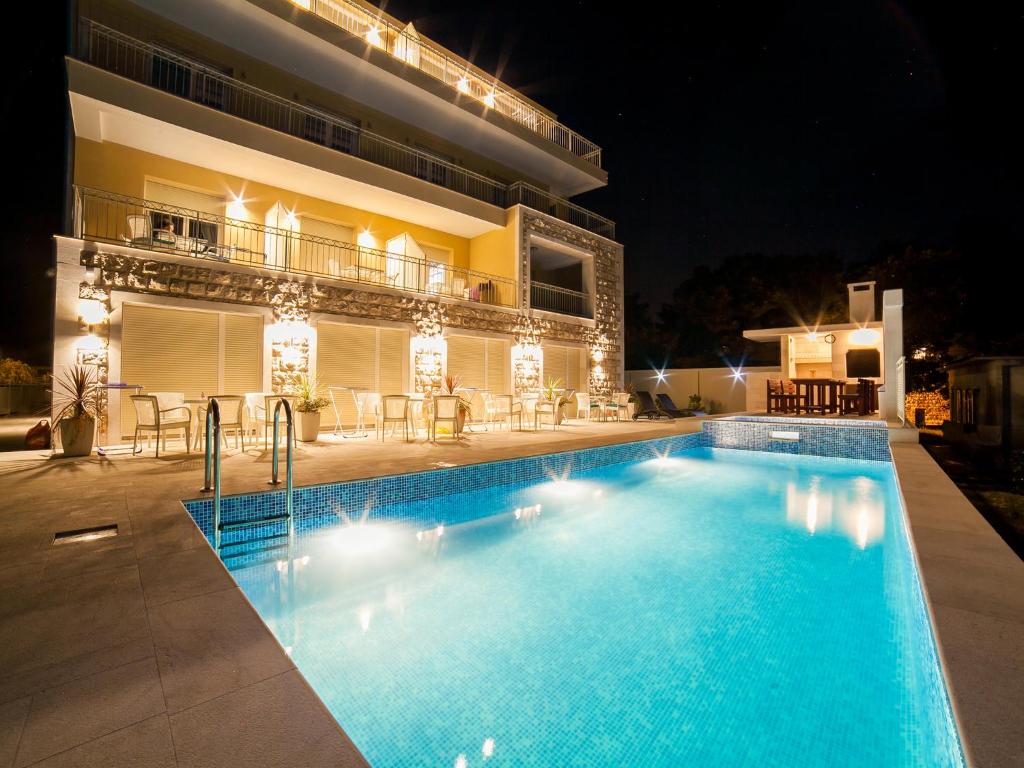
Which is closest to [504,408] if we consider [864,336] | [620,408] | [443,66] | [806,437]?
[620,408]

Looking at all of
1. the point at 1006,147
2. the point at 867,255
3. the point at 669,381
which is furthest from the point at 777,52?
the point at 867,255

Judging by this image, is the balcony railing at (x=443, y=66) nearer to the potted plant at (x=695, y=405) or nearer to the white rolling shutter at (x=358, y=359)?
the white rolling shutter at (x=358, y=359)

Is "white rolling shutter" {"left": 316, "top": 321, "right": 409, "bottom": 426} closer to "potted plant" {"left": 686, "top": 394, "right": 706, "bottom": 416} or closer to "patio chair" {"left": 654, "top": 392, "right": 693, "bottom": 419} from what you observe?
"patio chair" {"left": 654, "top": 392, "right": 693, "bottom": 419}

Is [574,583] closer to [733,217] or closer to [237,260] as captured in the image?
[237,260]

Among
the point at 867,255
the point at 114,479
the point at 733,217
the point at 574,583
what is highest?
the point at 733,217

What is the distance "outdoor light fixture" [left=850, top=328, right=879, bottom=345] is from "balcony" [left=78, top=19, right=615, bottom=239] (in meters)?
9.18

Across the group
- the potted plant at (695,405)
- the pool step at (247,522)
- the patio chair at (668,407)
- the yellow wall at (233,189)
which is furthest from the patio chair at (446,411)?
the potted plant at (695,405)

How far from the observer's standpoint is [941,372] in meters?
15.0

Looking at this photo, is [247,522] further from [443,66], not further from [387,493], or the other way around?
[443,66]

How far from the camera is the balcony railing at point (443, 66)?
1119cm

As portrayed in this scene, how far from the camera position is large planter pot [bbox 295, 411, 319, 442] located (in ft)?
25.0

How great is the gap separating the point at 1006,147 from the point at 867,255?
7.73 m

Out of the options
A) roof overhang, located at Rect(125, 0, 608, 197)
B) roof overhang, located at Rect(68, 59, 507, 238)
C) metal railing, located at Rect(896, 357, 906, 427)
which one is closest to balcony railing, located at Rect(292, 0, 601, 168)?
roof overhang, located at Rect(125, 0, 608, 197)

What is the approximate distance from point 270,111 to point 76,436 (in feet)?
24.9
